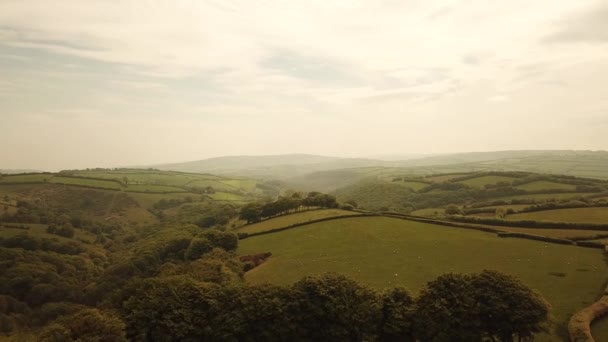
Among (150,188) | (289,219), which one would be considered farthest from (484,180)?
(150,188)

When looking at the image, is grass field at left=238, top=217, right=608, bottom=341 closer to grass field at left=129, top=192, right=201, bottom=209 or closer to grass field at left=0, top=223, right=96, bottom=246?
grass field at left=0, top=223, right=96, bottom=246

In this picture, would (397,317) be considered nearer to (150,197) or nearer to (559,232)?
(559,232)

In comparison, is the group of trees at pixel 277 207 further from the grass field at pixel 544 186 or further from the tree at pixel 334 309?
the grass field at pixel 544 186

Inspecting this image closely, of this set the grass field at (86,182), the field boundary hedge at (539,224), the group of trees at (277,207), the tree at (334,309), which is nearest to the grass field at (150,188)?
the grass field at (86,182)

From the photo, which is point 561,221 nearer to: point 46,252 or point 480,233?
point 480,233

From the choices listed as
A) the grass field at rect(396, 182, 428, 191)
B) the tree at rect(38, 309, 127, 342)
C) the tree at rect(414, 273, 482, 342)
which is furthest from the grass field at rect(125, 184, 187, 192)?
the tree at rect(414, 273, 482, 342)
